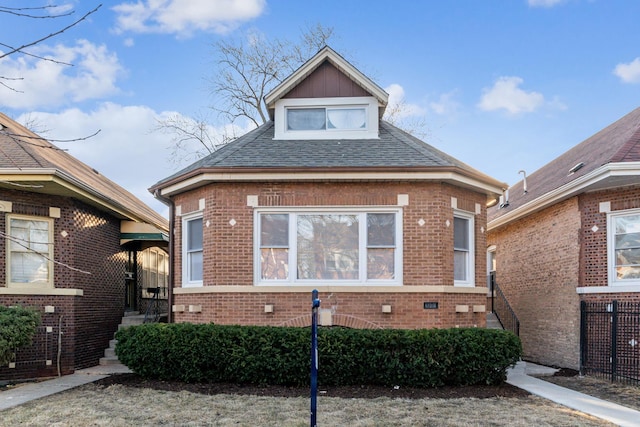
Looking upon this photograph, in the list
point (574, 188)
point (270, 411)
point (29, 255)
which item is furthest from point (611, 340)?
point (29, 255)

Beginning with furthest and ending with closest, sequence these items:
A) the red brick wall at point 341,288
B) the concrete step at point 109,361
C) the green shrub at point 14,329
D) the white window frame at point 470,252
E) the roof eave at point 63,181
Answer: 1. the concrete step at point 109,361
2. the white window frame at point 470,252
3. the red brick wall at point 341,288
4. the roof eave at point 63,181
5. the green shrub at point 14,329

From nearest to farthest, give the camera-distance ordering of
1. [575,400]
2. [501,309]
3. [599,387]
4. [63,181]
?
1. [575,400]
2. [599,387]
3. [63,181]
4. [501,309]

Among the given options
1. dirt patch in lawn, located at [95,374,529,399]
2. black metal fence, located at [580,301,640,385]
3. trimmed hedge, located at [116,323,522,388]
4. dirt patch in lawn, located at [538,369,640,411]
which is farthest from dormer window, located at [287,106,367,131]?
dirt patch in lawn, located at [538,369,640,411]

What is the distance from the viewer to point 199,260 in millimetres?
12148

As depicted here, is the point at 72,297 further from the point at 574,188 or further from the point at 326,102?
the point at 574,188

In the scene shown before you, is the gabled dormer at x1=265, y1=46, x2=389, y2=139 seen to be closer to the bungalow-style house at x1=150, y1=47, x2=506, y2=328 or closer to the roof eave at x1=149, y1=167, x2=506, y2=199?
the bungalow-style house at x1=150, y1=47, x2=506, y2=328

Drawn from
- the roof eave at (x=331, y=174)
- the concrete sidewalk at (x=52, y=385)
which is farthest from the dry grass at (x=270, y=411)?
the roof eave at (x=331, y=174)

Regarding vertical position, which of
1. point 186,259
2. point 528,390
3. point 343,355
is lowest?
point 528,390

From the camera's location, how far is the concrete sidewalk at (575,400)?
8094 mm

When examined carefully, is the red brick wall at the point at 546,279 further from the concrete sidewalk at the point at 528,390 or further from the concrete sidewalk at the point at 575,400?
the concrete sidewalk at the point at 575,400

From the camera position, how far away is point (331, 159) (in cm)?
1161

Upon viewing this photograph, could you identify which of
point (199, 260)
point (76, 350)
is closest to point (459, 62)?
point (199, 260)

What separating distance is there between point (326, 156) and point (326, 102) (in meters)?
1.80

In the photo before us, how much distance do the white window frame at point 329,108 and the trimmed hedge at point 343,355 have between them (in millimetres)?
4674
